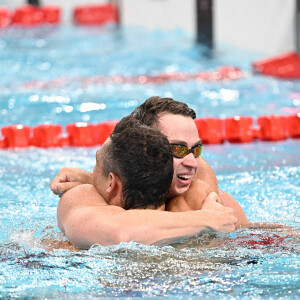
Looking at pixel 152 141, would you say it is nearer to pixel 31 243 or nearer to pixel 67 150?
pixel 31 243

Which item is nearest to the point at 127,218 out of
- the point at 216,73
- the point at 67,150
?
the point at 67,150

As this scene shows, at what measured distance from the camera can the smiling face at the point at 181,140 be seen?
2814 millimetres

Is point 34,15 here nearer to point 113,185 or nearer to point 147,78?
point 147,78

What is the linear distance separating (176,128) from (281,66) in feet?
22.8

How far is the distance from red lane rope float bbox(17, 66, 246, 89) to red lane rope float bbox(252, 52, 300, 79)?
0.33 metres

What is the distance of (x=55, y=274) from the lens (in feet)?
8.66

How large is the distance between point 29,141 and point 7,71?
13.1 feet

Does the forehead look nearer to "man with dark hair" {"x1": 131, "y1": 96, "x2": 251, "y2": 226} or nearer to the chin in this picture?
"man with dark hair" {"x1": 131, "y1": 96, "x2": 251, "y2": 226}

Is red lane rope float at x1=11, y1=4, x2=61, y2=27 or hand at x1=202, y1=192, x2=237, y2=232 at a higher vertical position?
red lane rope float at x1=11, y1=4, x2=61, y2=27

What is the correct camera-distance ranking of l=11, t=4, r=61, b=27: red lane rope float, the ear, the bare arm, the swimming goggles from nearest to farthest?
the ear → the swimming goggles → the bare arm → l=11, t=4, r=61, b=27: red lane rope float

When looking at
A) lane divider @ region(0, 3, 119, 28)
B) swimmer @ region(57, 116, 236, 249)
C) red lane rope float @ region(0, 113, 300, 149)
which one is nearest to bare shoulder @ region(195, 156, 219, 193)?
swimmer @ region(57, 116, 236, 249)

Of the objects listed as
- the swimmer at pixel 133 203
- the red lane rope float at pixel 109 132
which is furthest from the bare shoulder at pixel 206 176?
the red lane rope float at pixel 109 132

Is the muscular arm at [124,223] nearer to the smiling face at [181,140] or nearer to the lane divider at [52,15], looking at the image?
the smiling face at [181,140]

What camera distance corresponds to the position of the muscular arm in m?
2.57
